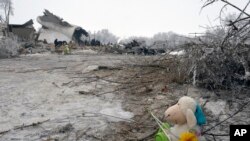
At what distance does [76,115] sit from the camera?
4582mm

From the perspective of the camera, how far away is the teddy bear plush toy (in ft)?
10.3

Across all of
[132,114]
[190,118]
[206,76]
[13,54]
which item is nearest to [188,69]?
[206,76]

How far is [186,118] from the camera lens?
3184 mm

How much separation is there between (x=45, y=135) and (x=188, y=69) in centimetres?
313

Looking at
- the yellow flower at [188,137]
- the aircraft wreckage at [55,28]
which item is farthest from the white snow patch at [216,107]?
the aircraft wreckage at [55,28]

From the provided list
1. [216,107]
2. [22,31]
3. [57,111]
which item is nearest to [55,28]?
[22,31]

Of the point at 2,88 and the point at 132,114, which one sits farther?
the point at 2,88

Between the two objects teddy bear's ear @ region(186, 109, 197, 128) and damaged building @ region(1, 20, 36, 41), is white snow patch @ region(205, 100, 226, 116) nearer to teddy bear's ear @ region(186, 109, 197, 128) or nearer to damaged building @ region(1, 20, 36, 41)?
teddy bear's ear @ region(186, 109, 197, 128)

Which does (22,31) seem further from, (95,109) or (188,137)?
(188,137)

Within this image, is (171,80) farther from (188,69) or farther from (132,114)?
(132,114)

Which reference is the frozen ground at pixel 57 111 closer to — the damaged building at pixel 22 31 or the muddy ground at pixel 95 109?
the muddy ground at pixel 95 109

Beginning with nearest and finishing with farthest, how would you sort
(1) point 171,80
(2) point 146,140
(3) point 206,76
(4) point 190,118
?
(4) point 190,118 < (2) point 146,140 < (3) point 206,76 < (1) point 171,80

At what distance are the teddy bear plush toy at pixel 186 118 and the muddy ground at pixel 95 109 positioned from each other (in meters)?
0.52

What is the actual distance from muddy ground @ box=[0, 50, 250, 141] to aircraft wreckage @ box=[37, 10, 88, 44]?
2611 centimetres
